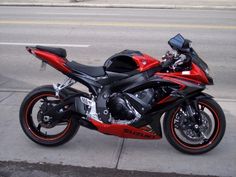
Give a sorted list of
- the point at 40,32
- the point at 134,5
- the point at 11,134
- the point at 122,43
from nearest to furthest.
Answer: the point at 11,134, the point at 122,43, the point at 40,32, the point at 134,5

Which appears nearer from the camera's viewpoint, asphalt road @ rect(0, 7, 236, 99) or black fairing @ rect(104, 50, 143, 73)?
black fairing @ rect(104, 50, 143, 73)

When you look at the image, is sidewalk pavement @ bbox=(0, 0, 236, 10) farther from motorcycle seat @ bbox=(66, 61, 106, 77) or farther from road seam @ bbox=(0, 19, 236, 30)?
motorcycle seat @ bbox=(66, 61, 106, 77)

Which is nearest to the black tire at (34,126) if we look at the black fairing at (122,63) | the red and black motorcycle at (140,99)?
the red and black motorcycle at (140,99)

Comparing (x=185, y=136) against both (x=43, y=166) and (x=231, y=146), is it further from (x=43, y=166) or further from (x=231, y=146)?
(x=43, y=166)

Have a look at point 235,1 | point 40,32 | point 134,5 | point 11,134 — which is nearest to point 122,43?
point 40,32

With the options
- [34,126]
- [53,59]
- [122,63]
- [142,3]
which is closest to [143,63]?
[122,63]

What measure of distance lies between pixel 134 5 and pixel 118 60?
15593 mm

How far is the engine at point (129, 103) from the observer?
14.9 ft

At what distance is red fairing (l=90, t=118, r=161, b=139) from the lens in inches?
181

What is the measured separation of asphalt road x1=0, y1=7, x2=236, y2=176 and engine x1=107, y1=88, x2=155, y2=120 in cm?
48

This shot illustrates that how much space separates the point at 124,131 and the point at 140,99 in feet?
1.26

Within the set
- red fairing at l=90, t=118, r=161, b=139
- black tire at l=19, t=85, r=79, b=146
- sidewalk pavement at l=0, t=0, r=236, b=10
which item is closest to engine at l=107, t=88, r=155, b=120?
red fairing at l=90, t=118, r=161, b=139

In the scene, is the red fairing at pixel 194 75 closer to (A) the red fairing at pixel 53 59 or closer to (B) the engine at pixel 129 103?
(B) the engine at pixel 129 103

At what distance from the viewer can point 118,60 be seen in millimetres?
4488
